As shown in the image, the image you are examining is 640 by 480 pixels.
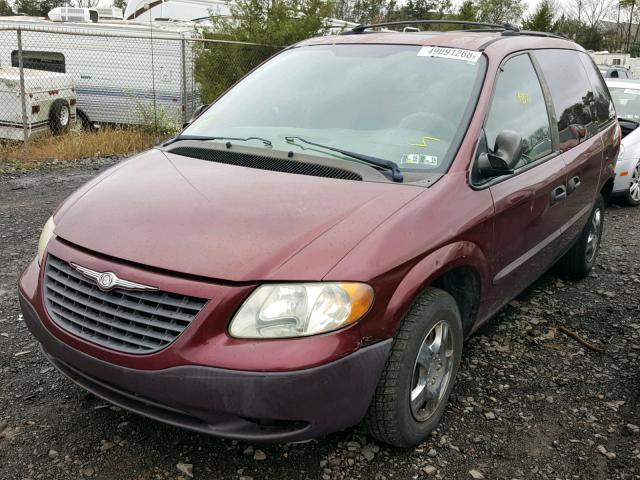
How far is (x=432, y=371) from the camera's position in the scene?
285 cm

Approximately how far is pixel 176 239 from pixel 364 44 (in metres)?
1.95

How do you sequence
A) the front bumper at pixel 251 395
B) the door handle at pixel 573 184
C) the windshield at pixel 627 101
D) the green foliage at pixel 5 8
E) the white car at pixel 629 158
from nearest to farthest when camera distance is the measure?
the front bumper at pixel 251 395 → the door handle at pixel 573 184 → the white car at pixel 629 158 → the windshield at pixel 627 101 → the green foliage at pixel 5 8

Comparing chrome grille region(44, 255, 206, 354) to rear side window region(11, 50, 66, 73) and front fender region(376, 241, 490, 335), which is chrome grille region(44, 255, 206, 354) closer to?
front fender region(376, 241, 490, 335)

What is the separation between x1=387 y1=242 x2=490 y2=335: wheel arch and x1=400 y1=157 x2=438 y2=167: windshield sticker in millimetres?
422

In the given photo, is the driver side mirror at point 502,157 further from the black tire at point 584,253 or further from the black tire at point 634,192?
the black tire at point 634,192

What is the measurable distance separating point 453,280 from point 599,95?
2.86 metres

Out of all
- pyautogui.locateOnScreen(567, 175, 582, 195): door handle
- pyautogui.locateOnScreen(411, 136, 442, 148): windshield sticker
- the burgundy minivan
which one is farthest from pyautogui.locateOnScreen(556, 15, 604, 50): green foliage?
pyautogui.locateOnScreen(411, 136, 442, 148): windshield sticker

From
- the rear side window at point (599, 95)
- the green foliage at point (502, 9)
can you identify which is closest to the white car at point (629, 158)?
the rear side window at point (599, 95)

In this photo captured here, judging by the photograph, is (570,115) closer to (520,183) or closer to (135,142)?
(520,183)

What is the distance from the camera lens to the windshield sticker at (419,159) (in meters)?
3.02

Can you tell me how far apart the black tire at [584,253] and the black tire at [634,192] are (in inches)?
126

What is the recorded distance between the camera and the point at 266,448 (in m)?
2.83

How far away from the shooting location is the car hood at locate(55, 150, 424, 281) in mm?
2354

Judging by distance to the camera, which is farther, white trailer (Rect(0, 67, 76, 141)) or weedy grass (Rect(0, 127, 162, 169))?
white trailer (Rect(0, 67, 76, 141))
